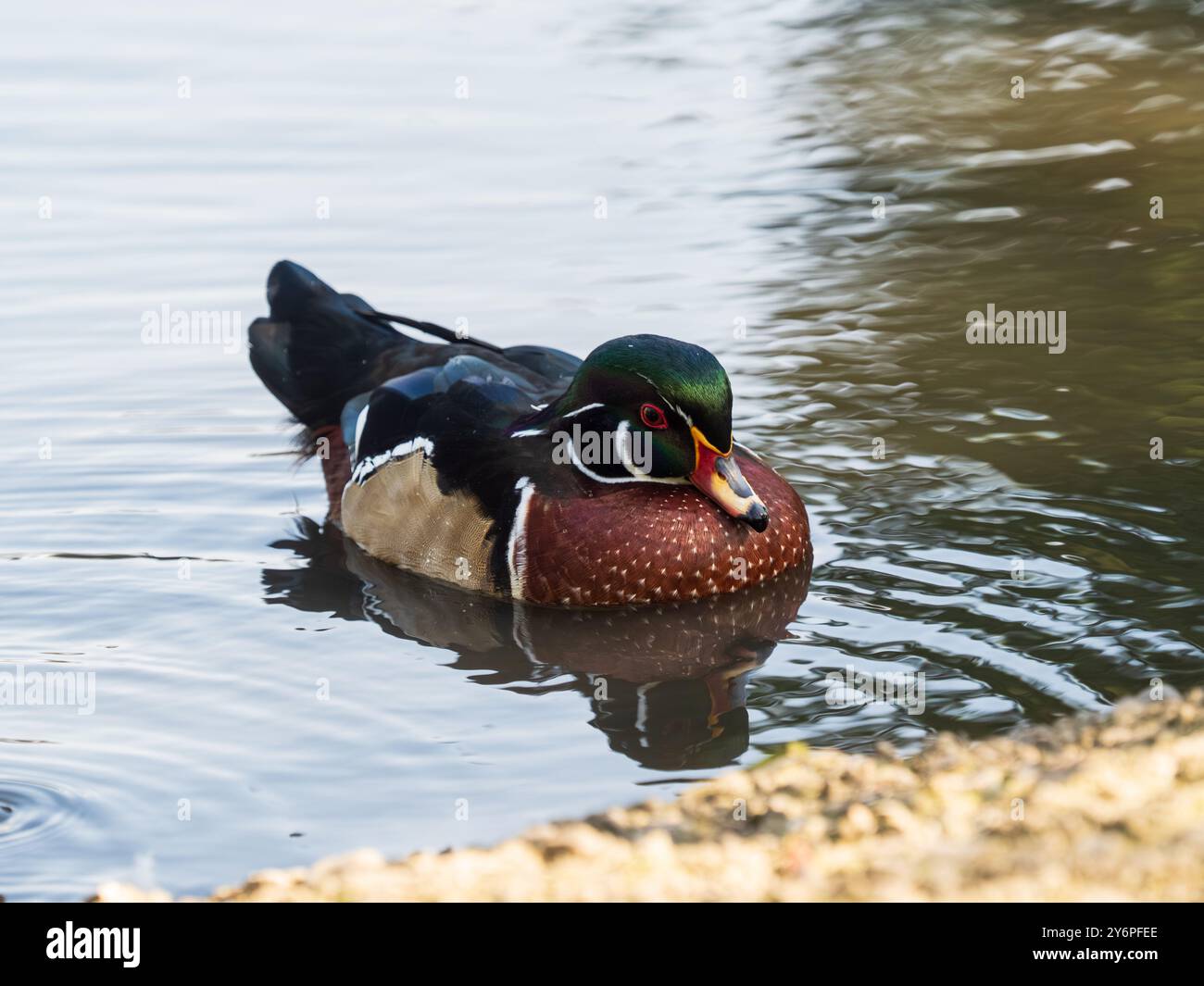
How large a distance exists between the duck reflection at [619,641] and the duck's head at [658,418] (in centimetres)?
50

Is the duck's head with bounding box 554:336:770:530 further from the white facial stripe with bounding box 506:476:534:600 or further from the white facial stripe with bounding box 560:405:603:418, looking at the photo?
the white facial stripe with bounding box 506:476:534:600

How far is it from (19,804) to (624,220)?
8.59 metres

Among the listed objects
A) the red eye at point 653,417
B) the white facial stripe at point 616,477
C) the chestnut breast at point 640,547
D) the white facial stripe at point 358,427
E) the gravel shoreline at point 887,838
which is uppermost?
the red eye at point 653,417

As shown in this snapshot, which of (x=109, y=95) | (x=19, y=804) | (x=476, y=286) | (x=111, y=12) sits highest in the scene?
(x=111, y=12)

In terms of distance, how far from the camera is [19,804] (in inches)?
243

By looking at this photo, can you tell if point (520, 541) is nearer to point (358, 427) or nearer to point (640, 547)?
point (640, 547)

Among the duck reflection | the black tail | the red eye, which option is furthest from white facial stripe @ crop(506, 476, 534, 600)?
the black tail

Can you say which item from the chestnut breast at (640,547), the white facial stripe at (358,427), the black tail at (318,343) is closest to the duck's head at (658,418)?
the chestnut breast at (640,547)

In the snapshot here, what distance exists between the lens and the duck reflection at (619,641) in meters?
6.72

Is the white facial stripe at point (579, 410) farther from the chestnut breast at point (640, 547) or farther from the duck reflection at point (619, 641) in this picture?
the duck reflection at point (619, 641)

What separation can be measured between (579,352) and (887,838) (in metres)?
6.21

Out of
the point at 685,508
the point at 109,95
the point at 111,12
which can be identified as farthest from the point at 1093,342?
the point at 111,12

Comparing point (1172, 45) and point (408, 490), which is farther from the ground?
point (1172, 45)
